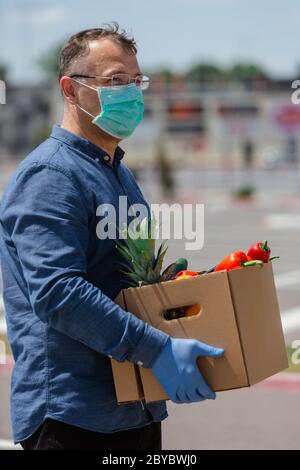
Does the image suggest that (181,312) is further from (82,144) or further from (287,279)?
(287,279)

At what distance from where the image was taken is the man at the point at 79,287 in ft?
9.79

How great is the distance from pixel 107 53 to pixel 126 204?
0.54 meters

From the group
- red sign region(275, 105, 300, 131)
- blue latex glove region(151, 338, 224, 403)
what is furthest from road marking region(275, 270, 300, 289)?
red sign region(275, 105, 300, 131)

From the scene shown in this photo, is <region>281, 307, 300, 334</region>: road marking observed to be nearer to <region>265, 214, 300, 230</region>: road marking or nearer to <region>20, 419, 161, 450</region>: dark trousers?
<region>20, 419, 161, 450</region>: dark trousers

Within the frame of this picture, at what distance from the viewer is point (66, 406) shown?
3105 mm

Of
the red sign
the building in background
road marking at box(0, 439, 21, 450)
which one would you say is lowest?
road marking at box(0, 439, 21, 450)

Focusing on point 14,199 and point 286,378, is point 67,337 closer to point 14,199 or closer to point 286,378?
point 14,199

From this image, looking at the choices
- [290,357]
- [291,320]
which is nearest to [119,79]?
[290,357]

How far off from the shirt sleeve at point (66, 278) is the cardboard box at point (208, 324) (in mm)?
84

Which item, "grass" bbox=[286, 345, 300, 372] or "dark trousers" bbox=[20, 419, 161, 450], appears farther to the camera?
"grass" bbox=[286, 345, 300, 372]

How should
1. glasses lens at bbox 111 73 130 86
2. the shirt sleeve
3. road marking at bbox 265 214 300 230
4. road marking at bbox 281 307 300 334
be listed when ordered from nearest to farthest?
the shirt sleeve → glasses lens at bbox 111 73 130 86 → road marking at bbox 281 307 300 334 → road marking at bbox 265 214 300 230

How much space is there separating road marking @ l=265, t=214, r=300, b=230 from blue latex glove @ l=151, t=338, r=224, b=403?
68.3ft

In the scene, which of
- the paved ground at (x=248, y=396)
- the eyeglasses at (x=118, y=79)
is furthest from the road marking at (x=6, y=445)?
the eyeglasses at (x=118, y=79)

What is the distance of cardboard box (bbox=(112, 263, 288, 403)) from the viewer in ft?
10.1
